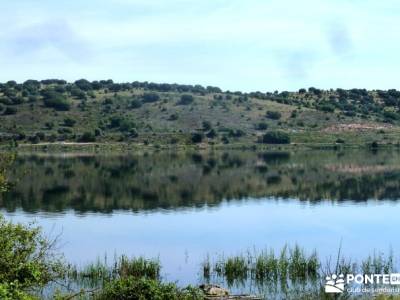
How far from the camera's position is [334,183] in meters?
77.6

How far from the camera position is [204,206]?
193 ft

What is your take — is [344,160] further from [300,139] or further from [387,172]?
[300,139]

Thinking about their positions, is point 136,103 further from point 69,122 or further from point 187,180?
point 187,180

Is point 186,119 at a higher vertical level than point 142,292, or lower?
higher

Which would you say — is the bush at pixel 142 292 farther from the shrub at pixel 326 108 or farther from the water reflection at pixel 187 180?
the shrub at pixel 326 108

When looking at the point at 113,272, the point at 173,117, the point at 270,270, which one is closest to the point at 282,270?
the point at 270,270

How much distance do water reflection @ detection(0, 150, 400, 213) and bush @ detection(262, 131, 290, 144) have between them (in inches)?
932

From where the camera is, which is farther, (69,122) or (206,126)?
(206,126)

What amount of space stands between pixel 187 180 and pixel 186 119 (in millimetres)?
73757

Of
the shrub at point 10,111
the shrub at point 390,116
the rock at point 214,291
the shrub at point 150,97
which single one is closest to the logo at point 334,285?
the rock at point 214,291

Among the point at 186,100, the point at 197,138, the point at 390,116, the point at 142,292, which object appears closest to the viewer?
the point at 142,292

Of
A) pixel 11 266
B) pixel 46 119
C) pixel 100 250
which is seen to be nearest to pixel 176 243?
pixel 100 250

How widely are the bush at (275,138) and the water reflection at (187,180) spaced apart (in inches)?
932

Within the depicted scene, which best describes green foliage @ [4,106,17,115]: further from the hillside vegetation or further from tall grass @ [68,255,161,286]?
tall grass @ [68,255,161,286]
